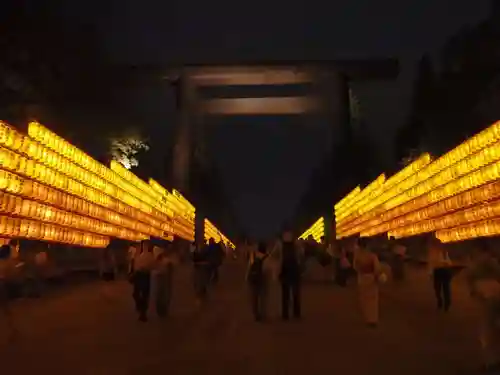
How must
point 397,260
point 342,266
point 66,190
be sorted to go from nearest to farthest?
point 66,190, point 397,260, point 342,266

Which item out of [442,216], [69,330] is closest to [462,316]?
[69,330]

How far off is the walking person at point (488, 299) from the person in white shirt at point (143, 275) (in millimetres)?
6152

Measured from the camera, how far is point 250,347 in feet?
28.2

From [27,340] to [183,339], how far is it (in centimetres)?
224

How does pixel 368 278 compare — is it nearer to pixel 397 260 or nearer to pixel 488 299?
pixel 488 299

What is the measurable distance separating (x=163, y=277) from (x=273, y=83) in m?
26.1

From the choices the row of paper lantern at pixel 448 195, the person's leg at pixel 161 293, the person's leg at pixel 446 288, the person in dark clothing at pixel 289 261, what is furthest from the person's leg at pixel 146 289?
the row of paper lantern at pixel 448 195

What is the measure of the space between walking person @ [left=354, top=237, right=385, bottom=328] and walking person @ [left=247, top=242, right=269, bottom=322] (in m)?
1.75

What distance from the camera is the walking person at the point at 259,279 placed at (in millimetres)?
11375

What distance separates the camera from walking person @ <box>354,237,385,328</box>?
10.3 metres

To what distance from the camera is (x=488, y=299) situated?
254 inches

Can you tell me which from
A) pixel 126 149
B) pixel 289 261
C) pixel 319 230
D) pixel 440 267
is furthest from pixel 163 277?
pixel 319 230

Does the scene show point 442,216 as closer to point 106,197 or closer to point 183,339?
point 106,197

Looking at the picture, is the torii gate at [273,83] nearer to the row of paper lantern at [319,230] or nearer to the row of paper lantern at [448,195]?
the row of paper lantern at [319,230]
